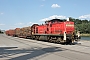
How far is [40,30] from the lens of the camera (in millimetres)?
32531

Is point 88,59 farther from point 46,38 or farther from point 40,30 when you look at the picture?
point 40,30

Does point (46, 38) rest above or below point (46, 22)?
below

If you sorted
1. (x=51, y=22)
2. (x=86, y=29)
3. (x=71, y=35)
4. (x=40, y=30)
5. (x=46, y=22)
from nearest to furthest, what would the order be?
(x=71, y=35) < (x=51, y=22) < (x=46, y=22) < (x=40, y=30) < (x=86, y=29)

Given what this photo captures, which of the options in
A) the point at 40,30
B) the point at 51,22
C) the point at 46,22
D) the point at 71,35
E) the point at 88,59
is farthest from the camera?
the point at 40,30

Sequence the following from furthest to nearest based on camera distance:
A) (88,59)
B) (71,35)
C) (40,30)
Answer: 1. (40,30)
2. (71,35)
3. (88,59)

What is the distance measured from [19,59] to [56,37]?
14002 mm

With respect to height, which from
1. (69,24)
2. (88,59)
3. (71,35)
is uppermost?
(69,24)

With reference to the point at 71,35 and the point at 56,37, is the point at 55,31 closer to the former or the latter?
the point at 56,37

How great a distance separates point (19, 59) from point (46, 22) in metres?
18.2

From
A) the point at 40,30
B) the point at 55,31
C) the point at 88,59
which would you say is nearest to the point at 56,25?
the point at 55,31

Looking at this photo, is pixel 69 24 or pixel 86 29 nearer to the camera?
pixel 69 24

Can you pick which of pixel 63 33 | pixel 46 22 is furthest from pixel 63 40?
pixel 46 22

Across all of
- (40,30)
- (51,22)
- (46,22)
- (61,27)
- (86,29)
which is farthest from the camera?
(86,29)

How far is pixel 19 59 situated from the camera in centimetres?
1116
